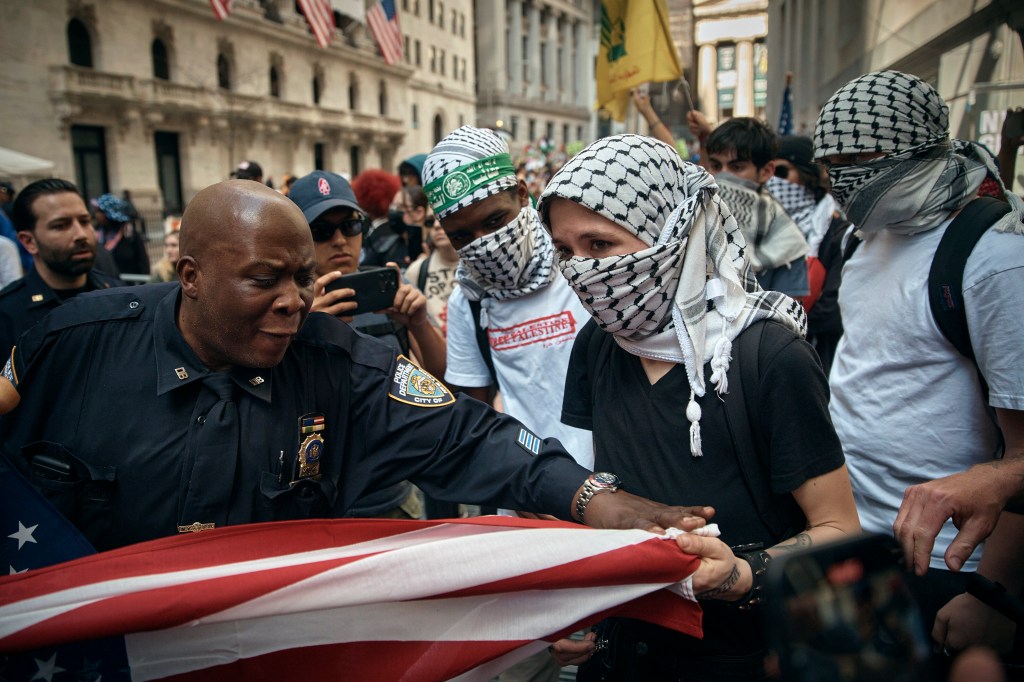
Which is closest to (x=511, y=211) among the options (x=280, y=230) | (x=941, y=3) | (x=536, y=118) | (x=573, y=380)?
(x=573, y=380)

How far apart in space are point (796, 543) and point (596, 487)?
53 centimetres

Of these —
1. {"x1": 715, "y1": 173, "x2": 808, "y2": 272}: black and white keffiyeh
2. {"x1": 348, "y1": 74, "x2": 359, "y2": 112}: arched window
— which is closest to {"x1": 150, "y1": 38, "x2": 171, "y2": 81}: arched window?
{"x1": 348, "y1": 74, "x2": 359, "y2": 112}: arched window

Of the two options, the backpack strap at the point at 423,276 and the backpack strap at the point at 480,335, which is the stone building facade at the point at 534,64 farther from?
the backpack strap at the point at 480,335

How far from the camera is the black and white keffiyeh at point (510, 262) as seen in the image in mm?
2916

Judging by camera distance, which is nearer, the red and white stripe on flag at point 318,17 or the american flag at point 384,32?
the red and white stripe on flag at point 318,17

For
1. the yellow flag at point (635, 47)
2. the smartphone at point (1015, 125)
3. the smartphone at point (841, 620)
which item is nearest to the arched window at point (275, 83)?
the yellow flag at point (635, 47)

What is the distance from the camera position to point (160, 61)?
3519cm

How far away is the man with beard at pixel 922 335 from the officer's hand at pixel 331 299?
184 cm

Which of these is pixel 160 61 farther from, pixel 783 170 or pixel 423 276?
pixel 783 170

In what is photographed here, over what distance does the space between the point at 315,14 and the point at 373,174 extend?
15.9 m

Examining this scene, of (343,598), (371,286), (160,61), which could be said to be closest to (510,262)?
(371,286)

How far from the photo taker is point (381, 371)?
2.29 meters

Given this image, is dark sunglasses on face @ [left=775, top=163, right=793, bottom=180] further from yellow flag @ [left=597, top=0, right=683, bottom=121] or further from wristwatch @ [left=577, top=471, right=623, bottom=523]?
wristwatch @ [left=577, top=471, right=623, bottom=523]

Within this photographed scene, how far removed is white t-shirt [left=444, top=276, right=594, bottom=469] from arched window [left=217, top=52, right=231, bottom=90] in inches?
1581
